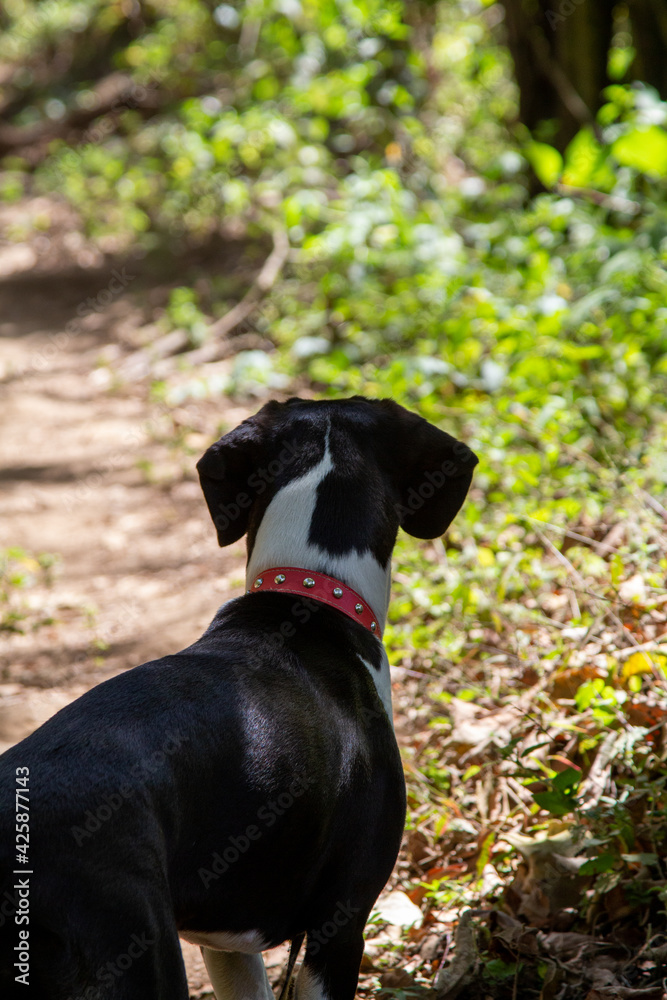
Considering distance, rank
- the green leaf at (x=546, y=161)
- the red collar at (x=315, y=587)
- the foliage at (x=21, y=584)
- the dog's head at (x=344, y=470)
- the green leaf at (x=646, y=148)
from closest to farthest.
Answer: the red collar at (x=315, y=587), the dog's head at (x=344, y=470), the green leaf at (x=646, y=148), the foliage at (x=21, y=584), the green leaf at (x=546, y=161)

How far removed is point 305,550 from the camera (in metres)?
2.30

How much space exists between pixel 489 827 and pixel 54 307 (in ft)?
25.2

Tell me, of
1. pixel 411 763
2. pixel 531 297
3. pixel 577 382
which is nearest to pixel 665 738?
pixel 411 763

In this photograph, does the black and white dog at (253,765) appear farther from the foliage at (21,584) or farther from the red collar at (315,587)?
the foliage at (21,584)

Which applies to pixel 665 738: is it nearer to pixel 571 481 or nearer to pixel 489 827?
pixel 489 827

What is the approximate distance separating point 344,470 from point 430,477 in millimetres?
282

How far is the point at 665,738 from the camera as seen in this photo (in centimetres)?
286

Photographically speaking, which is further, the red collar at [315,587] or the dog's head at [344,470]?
the dog's head at [344,470]

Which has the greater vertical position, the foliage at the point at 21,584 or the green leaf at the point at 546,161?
the green leaf at the point at 546,161

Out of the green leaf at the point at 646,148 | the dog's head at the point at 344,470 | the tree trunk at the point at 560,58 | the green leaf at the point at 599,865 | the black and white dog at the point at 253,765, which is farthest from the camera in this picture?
the tree trunk at the point at 560,58

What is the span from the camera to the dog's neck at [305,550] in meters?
2.30

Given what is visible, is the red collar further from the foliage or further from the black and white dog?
the foliage

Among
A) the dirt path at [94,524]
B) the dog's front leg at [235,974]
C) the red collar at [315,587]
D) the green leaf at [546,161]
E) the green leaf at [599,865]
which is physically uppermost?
the red collar at [315,587]

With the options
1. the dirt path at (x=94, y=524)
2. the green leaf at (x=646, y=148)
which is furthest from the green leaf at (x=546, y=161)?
the dirt path at (x=94, y=524)
